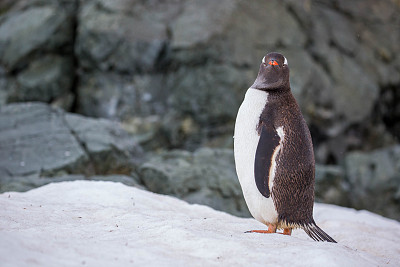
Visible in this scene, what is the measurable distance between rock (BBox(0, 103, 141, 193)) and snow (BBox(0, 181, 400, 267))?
1409mm

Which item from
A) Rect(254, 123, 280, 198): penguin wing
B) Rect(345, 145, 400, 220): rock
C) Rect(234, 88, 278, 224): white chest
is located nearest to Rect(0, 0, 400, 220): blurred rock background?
Rect(345, 145, 400, 220): rock

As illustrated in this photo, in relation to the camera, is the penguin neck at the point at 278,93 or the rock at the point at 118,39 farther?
the rock at the point at 118,39

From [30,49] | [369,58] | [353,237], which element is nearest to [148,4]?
[30,49]

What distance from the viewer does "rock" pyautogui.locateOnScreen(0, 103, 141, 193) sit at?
5.37 m

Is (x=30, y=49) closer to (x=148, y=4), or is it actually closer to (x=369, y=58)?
(x=148, y=4)

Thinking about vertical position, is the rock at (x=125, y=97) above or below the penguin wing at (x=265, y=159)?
below

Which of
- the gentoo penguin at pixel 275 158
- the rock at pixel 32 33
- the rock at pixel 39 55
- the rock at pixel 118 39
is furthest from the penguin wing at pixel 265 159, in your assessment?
the rock at pixel 32 33

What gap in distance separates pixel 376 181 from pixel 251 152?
597cm

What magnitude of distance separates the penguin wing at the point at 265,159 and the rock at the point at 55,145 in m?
2.82

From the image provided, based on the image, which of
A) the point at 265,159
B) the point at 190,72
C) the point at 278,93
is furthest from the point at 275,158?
the point at 190,72

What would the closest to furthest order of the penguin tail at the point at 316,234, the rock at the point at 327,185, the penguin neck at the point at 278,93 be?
the penguin tail at the point at 316,234 < the penguin neck at the point at 278,93 < the rock at the point at 327,185

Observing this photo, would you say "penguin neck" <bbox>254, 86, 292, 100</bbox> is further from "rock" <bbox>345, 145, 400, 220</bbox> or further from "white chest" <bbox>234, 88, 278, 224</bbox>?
"rock" <bbox>345, 145, 400, 220</bbox>

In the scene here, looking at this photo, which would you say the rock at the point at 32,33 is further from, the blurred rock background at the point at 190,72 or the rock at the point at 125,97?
the rock at the point at 125,97

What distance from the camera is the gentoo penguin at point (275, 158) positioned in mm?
3082
